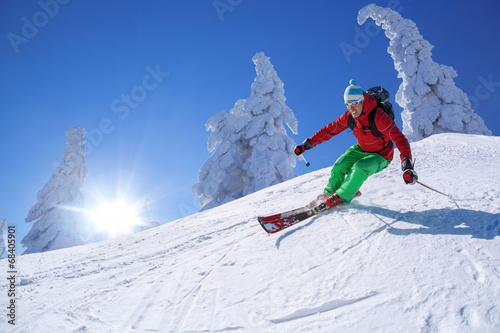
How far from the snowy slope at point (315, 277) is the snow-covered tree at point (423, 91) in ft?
48.8

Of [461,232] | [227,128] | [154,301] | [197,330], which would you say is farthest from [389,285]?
[227,128]

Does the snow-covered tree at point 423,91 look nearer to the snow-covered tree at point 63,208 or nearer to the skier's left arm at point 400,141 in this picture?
the skier's left arm at point 400,141

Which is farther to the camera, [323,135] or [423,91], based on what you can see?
[423,91]

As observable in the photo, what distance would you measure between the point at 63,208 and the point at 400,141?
94.7ft

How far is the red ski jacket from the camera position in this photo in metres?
3.28

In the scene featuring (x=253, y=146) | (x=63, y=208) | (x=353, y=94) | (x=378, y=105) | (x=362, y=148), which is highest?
(x=63, y=208)

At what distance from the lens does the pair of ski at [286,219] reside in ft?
10.3

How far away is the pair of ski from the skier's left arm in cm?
101

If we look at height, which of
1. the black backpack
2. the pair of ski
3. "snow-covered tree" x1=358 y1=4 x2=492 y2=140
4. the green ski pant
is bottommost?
the pair of ski

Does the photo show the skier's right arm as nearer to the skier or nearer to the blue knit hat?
the skier

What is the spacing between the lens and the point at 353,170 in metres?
3.43

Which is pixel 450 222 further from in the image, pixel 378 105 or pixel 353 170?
pixel 378 105

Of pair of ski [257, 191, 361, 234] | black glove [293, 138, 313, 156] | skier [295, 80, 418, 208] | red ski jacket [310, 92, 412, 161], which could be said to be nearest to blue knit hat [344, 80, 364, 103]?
skier [295, 80, 418, 208]

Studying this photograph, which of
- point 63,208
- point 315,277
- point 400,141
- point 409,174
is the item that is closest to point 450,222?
point 409,174
